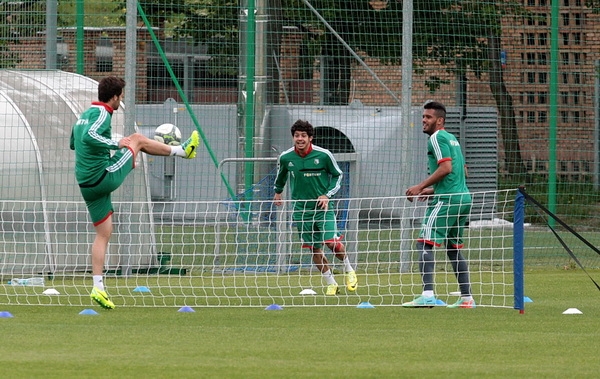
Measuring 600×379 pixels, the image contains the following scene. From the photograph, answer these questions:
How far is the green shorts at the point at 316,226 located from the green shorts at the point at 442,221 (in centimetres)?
186

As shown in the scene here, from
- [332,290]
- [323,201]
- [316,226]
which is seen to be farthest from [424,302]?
[316,226]

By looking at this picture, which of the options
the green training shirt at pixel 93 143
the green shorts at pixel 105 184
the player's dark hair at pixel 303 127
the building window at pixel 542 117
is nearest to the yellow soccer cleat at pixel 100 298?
the green shorts at pixel 105 184

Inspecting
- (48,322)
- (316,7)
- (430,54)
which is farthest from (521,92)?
(48,322)

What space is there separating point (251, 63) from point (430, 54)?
98.4 inches

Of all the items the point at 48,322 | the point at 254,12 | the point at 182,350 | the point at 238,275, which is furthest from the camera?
the point at 254,12

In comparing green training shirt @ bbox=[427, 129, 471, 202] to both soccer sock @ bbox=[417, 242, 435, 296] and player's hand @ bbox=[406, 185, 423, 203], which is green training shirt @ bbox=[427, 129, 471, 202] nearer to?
player's hand @ bbox=[406, 185, 423, 203]

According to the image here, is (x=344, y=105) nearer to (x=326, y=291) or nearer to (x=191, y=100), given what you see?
(x=191, y=100)

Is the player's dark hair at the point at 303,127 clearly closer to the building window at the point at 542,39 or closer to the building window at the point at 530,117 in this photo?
Answer: the building window at the point at 530,117

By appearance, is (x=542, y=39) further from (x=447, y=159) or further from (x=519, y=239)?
(x=519, y=239)

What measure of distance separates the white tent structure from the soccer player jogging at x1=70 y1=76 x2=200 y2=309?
129 inches

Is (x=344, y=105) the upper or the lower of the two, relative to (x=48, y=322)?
upper

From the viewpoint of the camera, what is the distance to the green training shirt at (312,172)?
13.3 meters

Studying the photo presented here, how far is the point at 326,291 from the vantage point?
1328 centimetres

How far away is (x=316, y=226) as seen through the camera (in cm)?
1345
